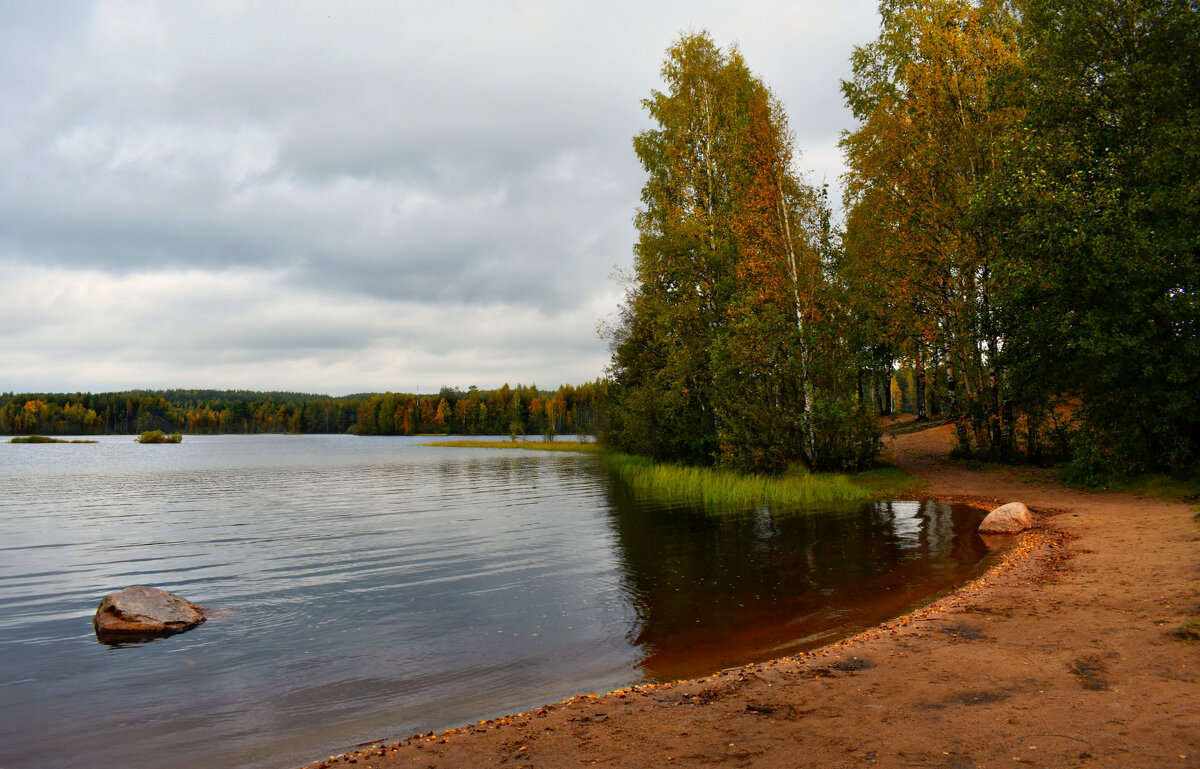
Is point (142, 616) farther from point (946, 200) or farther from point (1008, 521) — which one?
point (946, 200)

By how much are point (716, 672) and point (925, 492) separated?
1924 cm

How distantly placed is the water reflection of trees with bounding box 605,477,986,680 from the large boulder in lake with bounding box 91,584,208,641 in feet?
27.3

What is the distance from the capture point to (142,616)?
11.6 meters

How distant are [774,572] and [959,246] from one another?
1797cm

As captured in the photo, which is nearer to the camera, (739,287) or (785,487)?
(785,487)

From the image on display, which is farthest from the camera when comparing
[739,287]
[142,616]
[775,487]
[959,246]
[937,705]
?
[739,287]

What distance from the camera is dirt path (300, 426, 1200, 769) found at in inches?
214

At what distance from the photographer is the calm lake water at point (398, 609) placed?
7891mm

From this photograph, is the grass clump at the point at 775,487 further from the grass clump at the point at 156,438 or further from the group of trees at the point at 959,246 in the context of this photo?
the grass clump at the point at 156,438

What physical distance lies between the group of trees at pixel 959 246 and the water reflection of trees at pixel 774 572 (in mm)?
5799

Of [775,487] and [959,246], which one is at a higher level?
[959,246]

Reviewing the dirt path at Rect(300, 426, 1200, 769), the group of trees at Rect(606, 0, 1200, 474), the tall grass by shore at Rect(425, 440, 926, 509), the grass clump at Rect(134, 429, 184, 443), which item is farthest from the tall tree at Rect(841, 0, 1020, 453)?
the grass clump at Rect(134, 429, 184, 443)

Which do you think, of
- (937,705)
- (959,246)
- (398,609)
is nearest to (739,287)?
(959,246)

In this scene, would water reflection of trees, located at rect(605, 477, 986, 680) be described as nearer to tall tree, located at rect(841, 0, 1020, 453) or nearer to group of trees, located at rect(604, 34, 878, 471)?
group of trees, located at rect(604, 34, 878, 471)
